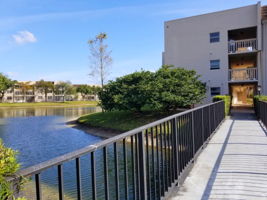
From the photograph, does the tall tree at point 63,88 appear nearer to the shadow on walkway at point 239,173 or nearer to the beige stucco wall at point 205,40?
the beige stucco wall at point 205,40

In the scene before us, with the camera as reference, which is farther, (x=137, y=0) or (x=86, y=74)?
(x=86, y=74)

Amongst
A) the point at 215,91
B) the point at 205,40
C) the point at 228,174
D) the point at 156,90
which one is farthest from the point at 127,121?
the point at 228,174

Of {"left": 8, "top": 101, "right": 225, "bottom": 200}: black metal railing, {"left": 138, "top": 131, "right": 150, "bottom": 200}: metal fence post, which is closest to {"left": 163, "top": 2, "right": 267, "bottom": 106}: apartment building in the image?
{"left": 8, "top": 101, "right": 225, "bottom": 200}: black metal railing

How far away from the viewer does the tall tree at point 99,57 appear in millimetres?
25266

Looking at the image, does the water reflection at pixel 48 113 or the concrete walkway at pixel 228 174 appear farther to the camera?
the water reflection at pixel 48 113

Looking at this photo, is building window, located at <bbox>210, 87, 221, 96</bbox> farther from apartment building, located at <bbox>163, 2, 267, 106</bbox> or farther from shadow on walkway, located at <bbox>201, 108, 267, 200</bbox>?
shadow on walkway, located at <bbox>201, 108, 267, 200</bbox>

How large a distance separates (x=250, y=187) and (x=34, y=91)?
76783 millimetres

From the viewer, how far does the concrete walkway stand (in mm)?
2844

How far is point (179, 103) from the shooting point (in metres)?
13.5

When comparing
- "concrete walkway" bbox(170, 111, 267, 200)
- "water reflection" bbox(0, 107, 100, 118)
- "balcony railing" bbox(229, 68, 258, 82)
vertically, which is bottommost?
"water reflection" bbox(0, 107, 100, 118)

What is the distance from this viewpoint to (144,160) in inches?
83.9

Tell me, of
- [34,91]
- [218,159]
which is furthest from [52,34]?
[34,91]

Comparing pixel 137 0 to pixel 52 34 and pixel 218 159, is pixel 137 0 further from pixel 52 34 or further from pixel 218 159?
pixel 52 34

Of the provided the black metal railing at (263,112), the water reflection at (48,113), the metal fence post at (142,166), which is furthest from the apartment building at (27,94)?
the metal fence post at (142,166)
